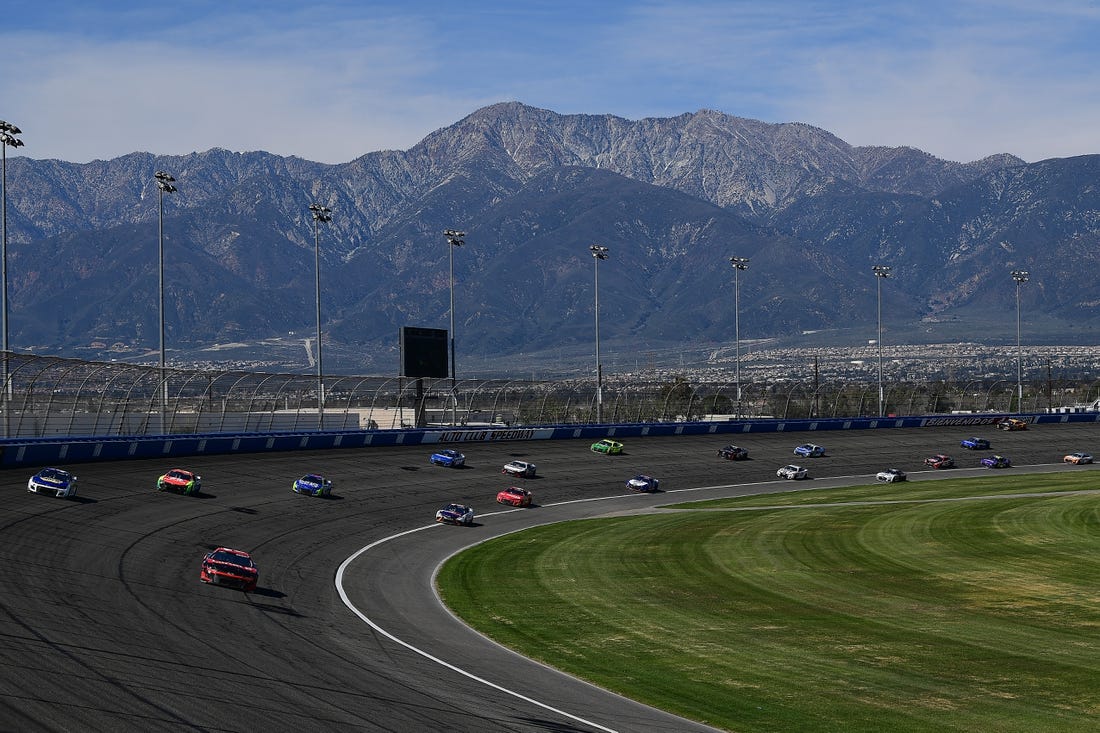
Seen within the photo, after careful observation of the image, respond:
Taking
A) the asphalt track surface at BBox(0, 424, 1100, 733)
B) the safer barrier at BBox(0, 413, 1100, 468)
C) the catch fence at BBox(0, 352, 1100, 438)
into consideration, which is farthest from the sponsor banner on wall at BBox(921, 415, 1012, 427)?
the asphalt track surface at BBox(0, 424, 1100, 733)

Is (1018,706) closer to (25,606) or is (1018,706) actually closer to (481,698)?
(481,698)

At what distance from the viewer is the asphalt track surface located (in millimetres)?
22156

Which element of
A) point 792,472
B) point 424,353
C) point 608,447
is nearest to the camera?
point 792,472

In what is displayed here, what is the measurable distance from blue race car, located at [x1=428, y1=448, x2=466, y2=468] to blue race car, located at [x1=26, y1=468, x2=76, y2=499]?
84.6 feet

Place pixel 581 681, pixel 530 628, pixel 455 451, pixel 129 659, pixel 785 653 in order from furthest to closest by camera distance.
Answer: pixel 455 451 < pixel 530 628 < pixel 785 653 < pixel 581 681 < pixel 129 659

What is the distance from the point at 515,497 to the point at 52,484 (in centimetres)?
2320

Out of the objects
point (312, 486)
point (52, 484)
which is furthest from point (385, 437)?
point (52, 484)

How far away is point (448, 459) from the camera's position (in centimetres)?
7238

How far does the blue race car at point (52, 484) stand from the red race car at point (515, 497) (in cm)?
2212

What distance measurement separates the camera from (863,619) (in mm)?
35531

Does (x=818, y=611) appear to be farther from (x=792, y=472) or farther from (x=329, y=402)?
(x=329, y=402)

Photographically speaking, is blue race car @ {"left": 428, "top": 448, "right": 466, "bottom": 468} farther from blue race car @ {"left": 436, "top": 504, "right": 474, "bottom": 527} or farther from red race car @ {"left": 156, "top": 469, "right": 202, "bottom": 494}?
Result: red race car @ {"left": 156, "top": 469, "right": 202, "bottom": 494}

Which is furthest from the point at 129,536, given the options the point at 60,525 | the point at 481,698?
the point at 481,698

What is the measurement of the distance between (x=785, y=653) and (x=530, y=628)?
7.17 m
